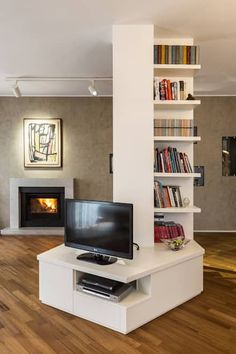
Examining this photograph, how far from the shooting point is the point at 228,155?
570cm

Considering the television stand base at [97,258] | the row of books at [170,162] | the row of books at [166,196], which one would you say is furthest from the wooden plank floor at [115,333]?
the row of books at [170,162]

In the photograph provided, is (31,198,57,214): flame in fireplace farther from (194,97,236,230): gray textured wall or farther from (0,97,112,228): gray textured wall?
(194,97,236,230): gray textured wall

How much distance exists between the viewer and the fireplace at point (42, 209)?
5.82m

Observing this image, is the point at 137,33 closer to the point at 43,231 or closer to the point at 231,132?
the point at 231,132

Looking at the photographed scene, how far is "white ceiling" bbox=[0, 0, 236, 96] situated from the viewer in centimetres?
248

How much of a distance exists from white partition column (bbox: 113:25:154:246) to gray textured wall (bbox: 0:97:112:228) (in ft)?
9.44

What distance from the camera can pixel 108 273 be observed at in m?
2.35

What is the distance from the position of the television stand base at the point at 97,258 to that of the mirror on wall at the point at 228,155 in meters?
3.78

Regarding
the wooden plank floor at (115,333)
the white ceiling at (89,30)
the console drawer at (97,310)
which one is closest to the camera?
the wooden plank floor at (115,333)

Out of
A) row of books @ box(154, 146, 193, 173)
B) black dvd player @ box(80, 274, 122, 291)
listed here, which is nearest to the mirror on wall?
row of books @ box(154, 146, 193, 173)

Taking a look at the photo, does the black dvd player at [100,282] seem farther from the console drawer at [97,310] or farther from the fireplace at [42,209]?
the fireplace at [42,209]

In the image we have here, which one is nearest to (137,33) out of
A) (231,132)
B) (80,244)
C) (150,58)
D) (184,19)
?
(150,58)

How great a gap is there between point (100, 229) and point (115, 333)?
0.82 m

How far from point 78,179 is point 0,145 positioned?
1628 mm
